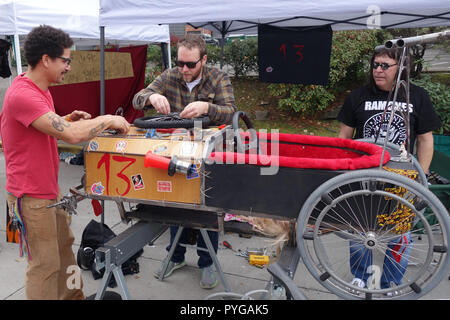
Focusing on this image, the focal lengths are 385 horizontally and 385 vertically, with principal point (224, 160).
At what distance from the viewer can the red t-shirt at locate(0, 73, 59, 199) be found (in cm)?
183

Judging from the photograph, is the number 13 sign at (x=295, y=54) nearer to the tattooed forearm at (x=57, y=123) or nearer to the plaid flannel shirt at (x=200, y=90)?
the plaid flannel shirt at (x=200, y=90)

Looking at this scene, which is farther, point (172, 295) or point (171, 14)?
point (171, 14)

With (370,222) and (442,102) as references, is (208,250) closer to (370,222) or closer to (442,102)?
(370,222)

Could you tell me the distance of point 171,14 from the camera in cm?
302

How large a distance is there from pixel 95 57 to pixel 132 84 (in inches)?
58.7

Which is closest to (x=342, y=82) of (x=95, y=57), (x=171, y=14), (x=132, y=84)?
(x=132, y=84)

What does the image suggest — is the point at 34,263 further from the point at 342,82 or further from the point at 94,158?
the point at 342,82

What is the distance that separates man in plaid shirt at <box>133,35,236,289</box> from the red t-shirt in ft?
1.98

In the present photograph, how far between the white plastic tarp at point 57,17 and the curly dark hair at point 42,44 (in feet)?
7.88

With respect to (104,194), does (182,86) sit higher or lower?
higher

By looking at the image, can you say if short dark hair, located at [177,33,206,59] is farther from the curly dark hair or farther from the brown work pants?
the brown work pants

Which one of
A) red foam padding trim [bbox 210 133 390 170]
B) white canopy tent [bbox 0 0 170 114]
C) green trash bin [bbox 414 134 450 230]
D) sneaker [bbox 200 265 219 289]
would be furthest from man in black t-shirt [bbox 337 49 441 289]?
white canopy tent [bbox 0 0 170 114]

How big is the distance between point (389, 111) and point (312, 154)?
2.24 feet

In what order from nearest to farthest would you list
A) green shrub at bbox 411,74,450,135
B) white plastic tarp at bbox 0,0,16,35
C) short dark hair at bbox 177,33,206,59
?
1. short dark hair at bbox 177,33,206,59
2. white plastic tarp at bbox 0,0,16,35
3. green shrub at bbox 411,74,450,135
